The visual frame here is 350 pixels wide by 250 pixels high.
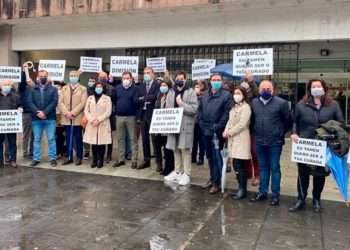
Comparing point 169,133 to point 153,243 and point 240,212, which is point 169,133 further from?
point 153,243

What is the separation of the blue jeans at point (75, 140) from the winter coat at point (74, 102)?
152mm

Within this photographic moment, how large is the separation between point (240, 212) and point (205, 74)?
418 cm

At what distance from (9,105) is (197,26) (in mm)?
6090

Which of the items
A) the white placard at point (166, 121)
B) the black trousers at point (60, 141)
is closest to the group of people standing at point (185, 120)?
the white placard at point (166, 121)

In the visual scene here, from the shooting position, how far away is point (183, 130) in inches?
281

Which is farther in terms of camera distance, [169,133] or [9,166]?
[9,166]

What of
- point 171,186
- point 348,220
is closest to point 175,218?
point 171,186

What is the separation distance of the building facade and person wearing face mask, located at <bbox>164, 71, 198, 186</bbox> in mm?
4498

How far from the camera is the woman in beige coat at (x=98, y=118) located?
817 cm

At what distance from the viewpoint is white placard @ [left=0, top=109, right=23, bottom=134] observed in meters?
8.22

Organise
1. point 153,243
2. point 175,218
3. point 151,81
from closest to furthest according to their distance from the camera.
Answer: point 153,243 < point 175,218 < point 151,81

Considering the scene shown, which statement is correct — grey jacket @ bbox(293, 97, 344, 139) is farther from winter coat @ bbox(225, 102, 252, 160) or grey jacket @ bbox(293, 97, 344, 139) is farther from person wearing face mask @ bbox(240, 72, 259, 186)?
person wearing face mask @ bbox(240, 72, 259, 186)

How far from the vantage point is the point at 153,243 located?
456 centimetres

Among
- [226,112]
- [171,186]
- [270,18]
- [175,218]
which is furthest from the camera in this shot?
[270,18]
